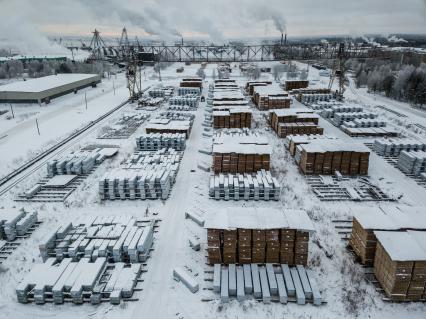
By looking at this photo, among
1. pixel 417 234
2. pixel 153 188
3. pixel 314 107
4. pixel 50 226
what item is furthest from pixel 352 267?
pixel 314 107

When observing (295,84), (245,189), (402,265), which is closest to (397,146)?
(245,189)

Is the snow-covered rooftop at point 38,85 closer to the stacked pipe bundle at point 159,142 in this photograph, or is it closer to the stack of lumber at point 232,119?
the stacked pipe bundle at point 159,142

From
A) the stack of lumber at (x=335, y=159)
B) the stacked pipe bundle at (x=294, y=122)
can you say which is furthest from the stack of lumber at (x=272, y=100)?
the stack of lumber at (x=335, y=159)

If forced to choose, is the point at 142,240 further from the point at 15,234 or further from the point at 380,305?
the point at 380,305

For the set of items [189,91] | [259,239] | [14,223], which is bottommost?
[14,223]

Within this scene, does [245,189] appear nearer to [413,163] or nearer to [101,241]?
[101,241]
